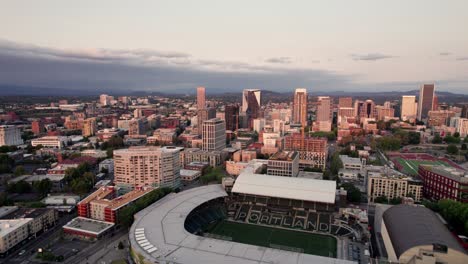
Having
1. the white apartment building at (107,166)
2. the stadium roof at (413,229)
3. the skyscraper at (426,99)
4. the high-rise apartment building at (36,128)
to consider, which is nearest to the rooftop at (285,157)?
the stadium roof at (413,229)

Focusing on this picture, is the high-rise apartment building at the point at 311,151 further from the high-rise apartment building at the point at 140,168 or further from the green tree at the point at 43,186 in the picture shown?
the green tree at the point at 43,186

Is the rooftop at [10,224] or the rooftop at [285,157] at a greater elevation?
the rooftop at [285,157]

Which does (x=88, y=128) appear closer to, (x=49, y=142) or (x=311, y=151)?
(x=49, y=142)

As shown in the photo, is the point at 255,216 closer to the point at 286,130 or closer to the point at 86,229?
the point at 86,229

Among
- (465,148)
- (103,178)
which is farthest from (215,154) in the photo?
(465,148)

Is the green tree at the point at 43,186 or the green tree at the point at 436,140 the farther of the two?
the green tree at the point at 436,140

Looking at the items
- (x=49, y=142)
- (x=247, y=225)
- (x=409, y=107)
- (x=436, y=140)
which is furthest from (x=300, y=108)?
(x=247, y=225)
